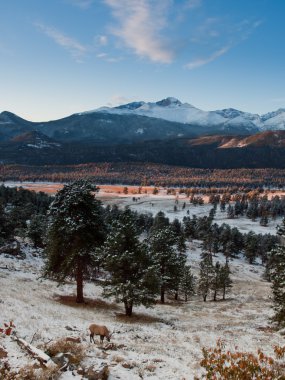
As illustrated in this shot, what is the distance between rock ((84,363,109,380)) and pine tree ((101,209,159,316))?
58.0ft

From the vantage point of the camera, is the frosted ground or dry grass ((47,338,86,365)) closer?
dry grass ((47,338,86,365))

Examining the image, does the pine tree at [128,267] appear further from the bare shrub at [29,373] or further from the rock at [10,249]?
the rock at [10,249]

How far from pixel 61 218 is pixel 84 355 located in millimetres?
21435

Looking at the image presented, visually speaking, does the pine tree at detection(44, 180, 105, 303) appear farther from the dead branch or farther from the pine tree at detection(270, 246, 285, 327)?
the dead branch

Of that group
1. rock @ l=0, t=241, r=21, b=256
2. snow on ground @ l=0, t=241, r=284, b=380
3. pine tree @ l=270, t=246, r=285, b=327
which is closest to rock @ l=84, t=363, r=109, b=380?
snow on ground @ l=0, t=241, r=284, b=380

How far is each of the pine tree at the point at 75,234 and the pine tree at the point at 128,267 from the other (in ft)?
6.00

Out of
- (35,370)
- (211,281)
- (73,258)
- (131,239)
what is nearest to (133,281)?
(131,239)

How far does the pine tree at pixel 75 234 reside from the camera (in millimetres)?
32719

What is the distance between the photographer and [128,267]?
3138 centimetres

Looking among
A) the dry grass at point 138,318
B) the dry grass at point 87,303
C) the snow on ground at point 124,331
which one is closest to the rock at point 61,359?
the snow on ground at point 124,331

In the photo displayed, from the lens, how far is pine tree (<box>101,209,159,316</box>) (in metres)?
29.8

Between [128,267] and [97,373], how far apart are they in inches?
792

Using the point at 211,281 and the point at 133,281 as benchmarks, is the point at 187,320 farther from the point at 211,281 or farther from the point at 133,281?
the point at 211,281

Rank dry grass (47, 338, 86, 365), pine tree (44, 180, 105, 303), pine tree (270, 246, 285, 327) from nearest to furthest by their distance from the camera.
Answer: dry grass (47, 338, 86, 365), pine tree (270, 246, 285, 327), pine tree (44, 180, 105, 303)
